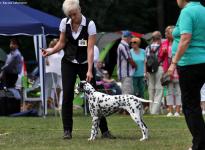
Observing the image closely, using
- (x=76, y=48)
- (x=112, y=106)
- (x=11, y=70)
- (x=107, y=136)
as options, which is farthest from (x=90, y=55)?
(x=11, y=70)

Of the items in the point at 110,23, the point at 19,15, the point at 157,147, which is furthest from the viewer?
the point at 110,23

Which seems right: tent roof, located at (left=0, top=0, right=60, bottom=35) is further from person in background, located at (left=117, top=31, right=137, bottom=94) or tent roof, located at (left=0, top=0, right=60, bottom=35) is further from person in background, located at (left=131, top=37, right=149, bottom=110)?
person in background, located at (left=131, top=37, right=149, bottom=110)

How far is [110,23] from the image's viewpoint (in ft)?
109

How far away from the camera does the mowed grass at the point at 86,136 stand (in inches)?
332

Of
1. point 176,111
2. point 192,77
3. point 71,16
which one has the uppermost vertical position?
point 71,16

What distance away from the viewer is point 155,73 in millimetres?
15398

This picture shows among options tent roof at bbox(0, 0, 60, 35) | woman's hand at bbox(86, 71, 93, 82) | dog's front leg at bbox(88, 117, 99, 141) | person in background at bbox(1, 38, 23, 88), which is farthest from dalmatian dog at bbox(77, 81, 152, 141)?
person in background at bbox(1, 38, 23, 88)

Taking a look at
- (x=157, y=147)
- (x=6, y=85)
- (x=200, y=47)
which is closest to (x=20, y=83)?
(x=6, y=85)

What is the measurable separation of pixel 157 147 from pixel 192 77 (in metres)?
1.32

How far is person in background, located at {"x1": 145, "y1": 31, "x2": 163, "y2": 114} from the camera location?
49.9 ft

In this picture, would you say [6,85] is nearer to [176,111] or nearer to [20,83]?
[20,83]

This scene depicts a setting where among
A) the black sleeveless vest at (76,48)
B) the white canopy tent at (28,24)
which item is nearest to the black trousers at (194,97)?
the black sleeveless vest at (76,48)

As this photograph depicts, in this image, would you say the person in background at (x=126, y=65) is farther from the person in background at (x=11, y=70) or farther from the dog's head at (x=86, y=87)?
the dog's head at (x=86, y=87)

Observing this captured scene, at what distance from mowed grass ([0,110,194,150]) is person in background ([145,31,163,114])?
2.26m
